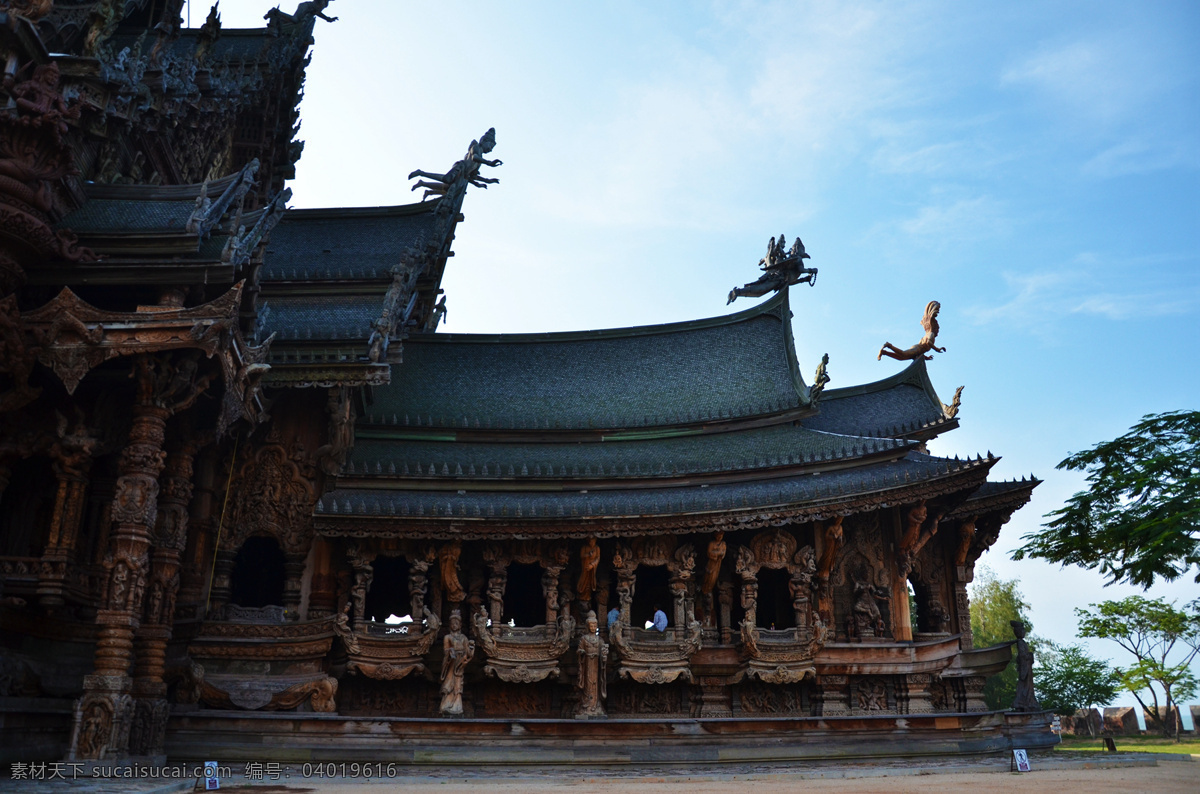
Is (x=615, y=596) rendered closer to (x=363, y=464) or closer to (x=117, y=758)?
(x=363, y=464)

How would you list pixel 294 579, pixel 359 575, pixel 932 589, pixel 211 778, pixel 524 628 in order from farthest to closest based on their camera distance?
pixel 932 589, pixel 359 575, pixel 294 579, pixel 524 628, pixel 211 778

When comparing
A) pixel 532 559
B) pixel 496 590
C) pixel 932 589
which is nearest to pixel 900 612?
pixel 932 589

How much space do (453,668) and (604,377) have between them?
417 inches

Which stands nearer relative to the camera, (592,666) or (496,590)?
(592,666)

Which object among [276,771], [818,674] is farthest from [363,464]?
[818,674]

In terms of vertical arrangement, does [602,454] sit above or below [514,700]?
above

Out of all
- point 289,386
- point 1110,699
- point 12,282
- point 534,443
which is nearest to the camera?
point 12,282

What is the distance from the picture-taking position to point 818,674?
16.1 meters

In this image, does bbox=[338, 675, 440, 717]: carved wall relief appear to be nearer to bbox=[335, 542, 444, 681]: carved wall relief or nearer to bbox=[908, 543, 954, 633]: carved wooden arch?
bbox=[335, 542, 444, 681]: carved wall relief

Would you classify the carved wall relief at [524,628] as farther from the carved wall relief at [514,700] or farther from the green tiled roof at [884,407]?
the green tiled roof at [884,407]

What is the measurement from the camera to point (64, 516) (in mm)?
11617

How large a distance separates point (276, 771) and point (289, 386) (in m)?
6.54

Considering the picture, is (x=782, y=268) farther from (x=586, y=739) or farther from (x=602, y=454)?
(x=586, y=739)

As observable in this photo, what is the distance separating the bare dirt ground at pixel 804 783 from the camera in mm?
9297
